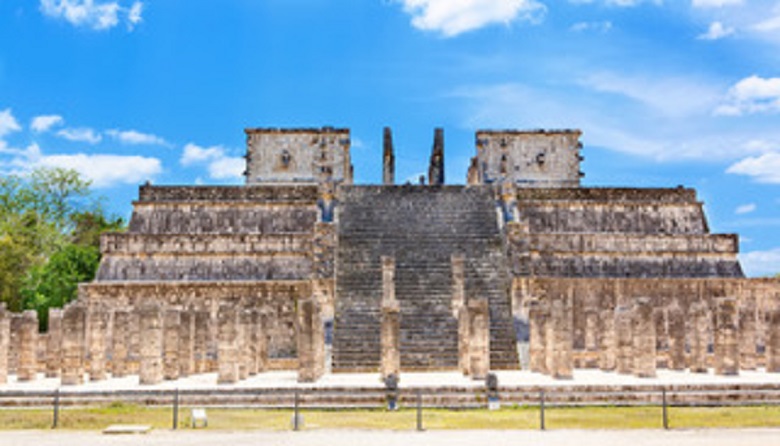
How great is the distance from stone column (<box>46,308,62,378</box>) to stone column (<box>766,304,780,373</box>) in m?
20.8

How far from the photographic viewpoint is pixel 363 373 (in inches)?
983

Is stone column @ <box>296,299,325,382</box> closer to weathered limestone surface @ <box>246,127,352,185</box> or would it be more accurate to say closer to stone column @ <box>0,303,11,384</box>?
stone column @ <box>0,303,11,384</box>

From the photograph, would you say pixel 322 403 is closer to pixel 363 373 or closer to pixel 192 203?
pixel 363 373

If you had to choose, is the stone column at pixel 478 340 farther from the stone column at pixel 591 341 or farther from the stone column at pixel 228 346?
the stone column at pixel 591 341

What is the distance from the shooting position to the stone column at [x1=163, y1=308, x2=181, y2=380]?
24.0 metres

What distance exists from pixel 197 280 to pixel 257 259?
2.35 metres

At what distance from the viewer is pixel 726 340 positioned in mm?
24484

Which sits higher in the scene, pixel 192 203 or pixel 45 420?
pixel 192 203

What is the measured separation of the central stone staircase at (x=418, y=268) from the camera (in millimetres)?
26016

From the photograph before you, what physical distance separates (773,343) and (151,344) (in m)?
18.1

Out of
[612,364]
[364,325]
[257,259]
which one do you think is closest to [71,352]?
[364,325]

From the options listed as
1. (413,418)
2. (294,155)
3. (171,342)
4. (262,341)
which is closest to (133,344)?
(171,342)

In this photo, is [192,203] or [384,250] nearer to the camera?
[384,250]

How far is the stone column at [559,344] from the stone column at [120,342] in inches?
493
